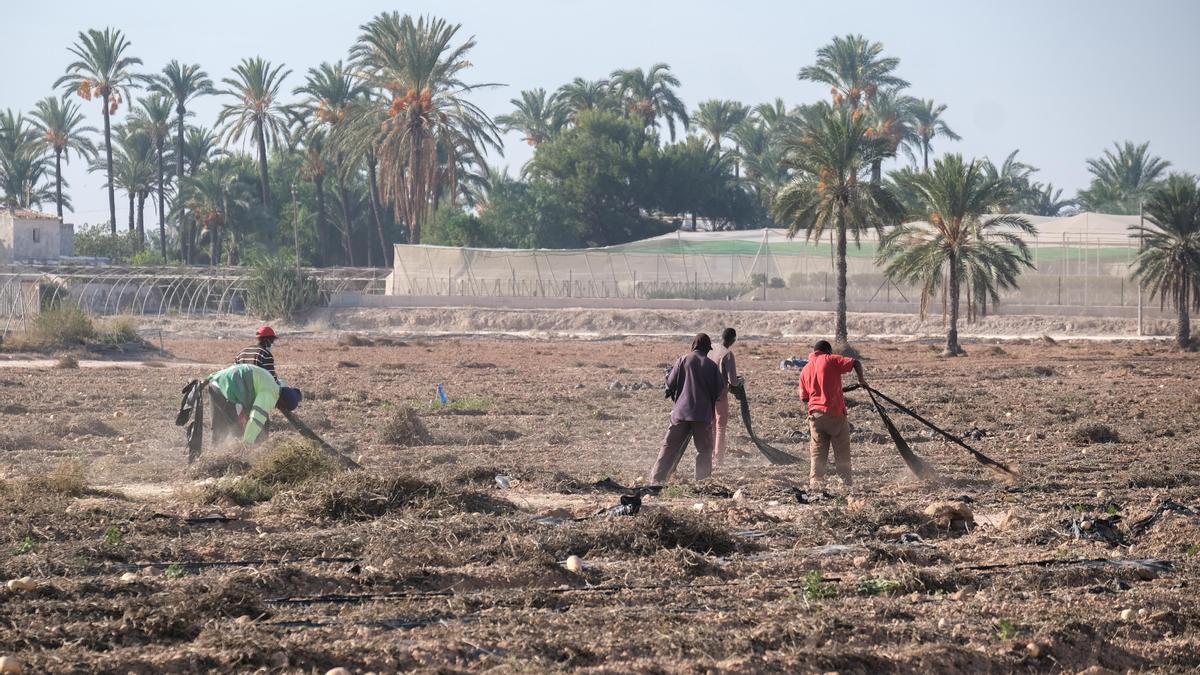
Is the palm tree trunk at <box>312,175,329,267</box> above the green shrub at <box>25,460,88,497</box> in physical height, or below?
above

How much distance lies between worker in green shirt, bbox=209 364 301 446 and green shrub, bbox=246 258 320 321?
132ft

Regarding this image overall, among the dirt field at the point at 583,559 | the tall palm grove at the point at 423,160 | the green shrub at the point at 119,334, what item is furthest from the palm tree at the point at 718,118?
the dirt field at the point at 583,559

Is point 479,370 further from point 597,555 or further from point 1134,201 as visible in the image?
point 1134,201

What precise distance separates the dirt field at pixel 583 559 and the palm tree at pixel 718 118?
2575 inches

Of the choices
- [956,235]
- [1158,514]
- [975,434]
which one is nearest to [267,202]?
[956,235]

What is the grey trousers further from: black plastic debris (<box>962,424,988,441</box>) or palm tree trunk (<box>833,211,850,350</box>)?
palm tree trunk (<box>833,211,850,350</box>)

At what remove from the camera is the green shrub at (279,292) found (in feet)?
170

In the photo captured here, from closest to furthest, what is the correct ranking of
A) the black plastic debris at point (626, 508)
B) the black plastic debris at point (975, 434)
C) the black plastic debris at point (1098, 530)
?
the black plastic debris at point (1098, 530) < the black plastic debris at point (626, 508) < the black plastic debris at point (975, 434)

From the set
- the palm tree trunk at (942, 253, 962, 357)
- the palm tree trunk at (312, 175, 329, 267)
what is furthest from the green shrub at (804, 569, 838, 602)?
the palm tree trunk at (312, 175, 329, 267)

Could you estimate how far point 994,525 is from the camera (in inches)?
390

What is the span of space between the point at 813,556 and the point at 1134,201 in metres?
70.2

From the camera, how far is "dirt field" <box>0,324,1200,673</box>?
20.9ft

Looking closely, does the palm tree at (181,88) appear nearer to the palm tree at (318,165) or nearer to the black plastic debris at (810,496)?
the palm tree at (318,165)

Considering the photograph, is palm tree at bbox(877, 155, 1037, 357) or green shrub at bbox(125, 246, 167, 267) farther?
green shrub at bbox(125, 246, 167, 267)
